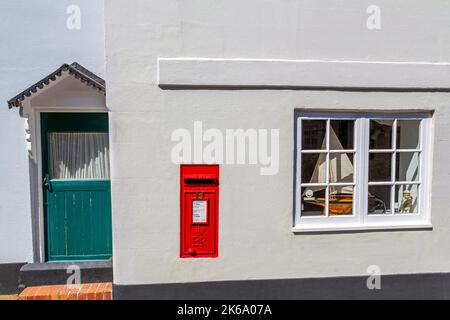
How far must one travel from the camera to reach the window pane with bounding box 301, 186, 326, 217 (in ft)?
14.2

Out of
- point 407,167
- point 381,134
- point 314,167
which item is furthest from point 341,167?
point 407,167

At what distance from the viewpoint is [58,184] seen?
4957 millimetres

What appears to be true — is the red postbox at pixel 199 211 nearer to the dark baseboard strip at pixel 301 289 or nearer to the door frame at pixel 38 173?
the dark baseboard strip at pixel 301 289

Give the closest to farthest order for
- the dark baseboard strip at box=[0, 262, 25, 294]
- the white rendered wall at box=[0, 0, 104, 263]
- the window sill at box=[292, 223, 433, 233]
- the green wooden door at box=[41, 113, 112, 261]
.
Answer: the window sill at box=[292, 223, 433, 233] → the white rendered wall at box=[0, 0, 104, 263] → the dark baseboard strip at box=[0, 262, 25, 294] → the green wooden door at box=[41, 113, 112, 261]

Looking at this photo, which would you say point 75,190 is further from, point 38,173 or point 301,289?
point 301,289

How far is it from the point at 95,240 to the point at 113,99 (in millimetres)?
2097

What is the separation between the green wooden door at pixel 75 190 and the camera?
496 centimetres

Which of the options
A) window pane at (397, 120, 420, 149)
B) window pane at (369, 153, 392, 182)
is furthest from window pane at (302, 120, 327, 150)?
window pane at (397, 120, 420, 149)

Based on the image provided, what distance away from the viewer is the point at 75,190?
498 centimetres

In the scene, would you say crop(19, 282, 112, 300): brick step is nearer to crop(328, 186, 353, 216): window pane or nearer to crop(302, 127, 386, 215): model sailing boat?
crop(302, 127, 386, 215): model sailing boat

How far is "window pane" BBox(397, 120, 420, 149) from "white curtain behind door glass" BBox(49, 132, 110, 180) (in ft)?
12.1
